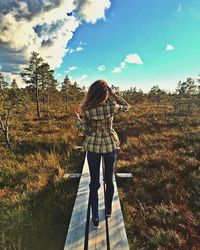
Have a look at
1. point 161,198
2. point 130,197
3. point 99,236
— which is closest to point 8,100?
point 130,197

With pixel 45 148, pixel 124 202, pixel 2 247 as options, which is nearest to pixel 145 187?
pixel 124 202

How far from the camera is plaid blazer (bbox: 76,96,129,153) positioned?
332 cm

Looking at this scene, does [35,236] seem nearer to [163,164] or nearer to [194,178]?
[194,178]

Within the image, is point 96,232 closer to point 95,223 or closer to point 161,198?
point 95,223

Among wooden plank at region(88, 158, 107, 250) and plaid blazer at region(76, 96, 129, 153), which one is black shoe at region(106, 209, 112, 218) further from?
plaid blazer at region(76, 96, 129, 153)

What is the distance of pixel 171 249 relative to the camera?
354 centimetres

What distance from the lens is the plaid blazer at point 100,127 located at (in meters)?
3.32

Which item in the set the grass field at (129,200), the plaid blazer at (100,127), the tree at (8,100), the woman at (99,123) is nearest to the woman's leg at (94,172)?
the woman at (99,123)

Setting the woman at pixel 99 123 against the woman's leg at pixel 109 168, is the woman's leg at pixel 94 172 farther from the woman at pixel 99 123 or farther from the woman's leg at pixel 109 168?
the woman's leg at pixel 109 168

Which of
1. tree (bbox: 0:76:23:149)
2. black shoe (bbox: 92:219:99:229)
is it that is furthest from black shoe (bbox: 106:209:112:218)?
tree (bbox: 0:76:23:149)

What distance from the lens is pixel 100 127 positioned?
3387 millimetres

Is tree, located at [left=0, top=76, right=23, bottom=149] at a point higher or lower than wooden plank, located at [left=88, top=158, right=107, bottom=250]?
higher

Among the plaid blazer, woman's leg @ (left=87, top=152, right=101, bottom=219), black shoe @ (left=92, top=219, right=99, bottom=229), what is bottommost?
black shoe @ (left=92, top=219, right=99, bottom=229)

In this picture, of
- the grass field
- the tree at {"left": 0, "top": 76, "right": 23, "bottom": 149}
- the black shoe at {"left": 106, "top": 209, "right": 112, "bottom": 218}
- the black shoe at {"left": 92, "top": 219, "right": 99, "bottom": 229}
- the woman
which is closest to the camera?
the woman
